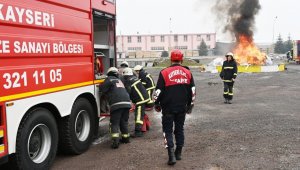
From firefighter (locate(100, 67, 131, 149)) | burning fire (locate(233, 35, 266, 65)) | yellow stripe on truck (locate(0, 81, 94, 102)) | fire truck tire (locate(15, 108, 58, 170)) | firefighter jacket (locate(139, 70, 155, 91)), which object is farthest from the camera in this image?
burning fire (locate(233, 35, 266, 65))

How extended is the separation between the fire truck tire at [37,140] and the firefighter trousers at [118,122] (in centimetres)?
141

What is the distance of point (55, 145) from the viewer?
5133 millimetres

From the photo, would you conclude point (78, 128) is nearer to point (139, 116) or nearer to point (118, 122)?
point (118, 122)

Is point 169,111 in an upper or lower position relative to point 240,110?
upper

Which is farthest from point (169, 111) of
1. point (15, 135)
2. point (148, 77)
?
point (148, 77)

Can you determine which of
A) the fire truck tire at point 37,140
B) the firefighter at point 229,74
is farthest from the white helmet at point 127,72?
the firefighter at point 229,74

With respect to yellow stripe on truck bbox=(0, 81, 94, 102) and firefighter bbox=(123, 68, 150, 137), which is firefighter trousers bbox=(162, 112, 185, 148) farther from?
firefighter bbox=(123, 68, 150, 137)

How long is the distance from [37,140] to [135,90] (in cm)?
279

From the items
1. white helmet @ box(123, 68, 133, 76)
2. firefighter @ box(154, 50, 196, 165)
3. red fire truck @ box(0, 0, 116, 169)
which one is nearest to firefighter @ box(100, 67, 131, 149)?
red fire truck @ box(0, 0, 116, 169)

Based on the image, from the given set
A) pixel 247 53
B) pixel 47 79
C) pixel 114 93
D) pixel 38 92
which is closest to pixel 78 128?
pixel 114 93

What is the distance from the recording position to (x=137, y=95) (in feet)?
23.9

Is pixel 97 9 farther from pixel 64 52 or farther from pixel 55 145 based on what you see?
pixel 55 145

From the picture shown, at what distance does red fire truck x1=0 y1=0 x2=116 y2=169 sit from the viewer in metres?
4.08

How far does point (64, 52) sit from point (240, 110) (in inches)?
254
